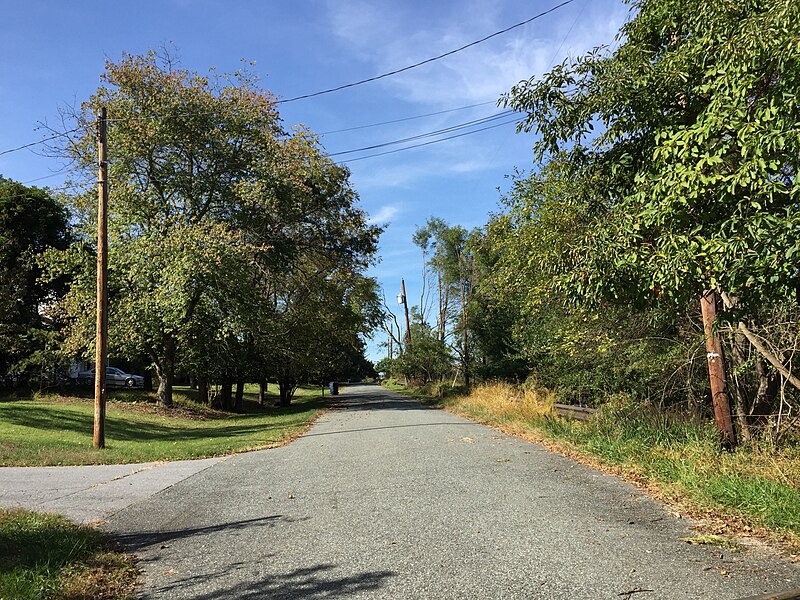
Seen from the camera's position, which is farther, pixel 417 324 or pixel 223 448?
pixel 417 324

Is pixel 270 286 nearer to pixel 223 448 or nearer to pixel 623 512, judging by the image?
pixel 223 448

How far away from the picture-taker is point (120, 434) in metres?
16.6

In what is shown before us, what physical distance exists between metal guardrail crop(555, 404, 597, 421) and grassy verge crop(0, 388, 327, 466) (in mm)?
7231

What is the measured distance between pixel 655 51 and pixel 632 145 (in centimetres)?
139

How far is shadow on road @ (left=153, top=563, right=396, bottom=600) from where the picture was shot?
431cm

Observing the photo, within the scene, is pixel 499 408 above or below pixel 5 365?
below

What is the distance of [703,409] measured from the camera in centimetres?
1302

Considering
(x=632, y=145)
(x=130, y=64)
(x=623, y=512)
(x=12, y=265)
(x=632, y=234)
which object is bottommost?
(x=623, y=512)

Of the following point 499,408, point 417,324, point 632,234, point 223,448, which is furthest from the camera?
point 417,324

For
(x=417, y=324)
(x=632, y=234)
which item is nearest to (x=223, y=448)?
(x=632, y=234)

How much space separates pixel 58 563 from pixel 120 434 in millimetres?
12746

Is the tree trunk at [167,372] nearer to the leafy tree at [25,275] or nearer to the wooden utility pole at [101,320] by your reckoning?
the leafy tree at [25,275]

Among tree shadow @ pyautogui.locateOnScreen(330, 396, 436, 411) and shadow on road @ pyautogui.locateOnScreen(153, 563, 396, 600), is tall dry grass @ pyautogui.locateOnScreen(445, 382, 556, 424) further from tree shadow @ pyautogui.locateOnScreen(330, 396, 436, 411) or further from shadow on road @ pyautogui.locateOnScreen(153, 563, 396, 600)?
shadow on road @ pyautogui.locateOnScreen(153, 563, 396, 600)

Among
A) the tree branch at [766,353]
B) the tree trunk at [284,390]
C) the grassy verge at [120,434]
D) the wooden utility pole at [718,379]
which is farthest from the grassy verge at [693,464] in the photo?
the tree trunk at [284,390]
